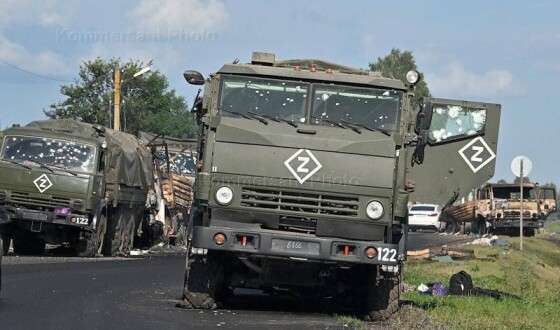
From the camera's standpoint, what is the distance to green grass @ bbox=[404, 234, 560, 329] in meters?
12.1

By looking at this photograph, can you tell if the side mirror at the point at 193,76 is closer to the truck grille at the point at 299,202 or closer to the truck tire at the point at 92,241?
the truck grille at the point at 299,202

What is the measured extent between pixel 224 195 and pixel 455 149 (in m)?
3.50

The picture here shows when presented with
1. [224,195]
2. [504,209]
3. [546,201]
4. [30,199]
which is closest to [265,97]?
[224,195]

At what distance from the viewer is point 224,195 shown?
11953mm

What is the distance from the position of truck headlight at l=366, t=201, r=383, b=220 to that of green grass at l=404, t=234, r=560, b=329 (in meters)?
1.40

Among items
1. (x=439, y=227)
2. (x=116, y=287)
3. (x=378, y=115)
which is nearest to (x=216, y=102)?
(x=378, y=115)

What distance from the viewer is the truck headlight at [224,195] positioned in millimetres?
11945

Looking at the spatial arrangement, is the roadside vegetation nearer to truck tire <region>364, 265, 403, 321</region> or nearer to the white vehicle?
truck tire <region>364, 265, 403, 321</region>

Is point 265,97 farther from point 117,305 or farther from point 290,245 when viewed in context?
point 117,305

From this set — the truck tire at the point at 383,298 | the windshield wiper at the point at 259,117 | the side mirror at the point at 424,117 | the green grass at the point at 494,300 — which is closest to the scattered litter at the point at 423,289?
the green grass at the point at 494,300

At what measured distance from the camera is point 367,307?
1270 centimetres

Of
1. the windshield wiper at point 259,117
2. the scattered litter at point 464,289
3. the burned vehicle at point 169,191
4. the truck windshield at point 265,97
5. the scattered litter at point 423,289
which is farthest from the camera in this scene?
the burned vehicle at point 169,191

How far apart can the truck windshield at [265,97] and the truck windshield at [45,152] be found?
37.5 ft

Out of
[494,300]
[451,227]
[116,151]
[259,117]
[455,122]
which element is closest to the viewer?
[259,117]
